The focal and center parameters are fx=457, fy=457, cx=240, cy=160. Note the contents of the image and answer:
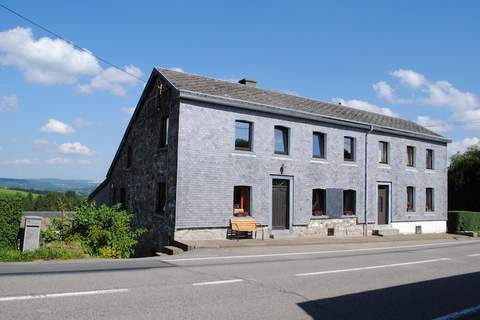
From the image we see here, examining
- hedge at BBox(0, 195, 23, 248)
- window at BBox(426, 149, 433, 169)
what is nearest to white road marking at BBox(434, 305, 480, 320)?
hedge at BBox(0, 195, 23, 248)

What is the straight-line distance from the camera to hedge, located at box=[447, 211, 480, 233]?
98.3ft

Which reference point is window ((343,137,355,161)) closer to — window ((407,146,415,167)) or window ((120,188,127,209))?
window ((407,146,415,167))

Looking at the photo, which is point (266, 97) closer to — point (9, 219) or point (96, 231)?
point (96, 231)

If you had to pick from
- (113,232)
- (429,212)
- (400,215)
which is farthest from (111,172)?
(429,212)

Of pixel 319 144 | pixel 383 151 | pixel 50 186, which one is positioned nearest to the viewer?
pixel 319 144

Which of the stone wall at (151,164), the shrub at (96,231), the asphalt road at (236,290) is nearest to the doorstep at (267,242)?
the stone wall at (151,164)

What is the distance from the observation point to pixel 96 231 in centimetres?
1510

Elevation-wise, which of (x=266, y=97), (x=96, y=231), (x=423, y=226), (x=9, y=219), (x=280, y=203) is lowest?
(x=423, y=226)

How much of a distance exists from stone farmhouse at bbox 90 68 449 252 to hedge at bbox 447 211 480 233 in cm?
307

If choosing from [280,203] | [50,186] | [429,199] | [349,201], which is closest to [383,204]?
[349,201]

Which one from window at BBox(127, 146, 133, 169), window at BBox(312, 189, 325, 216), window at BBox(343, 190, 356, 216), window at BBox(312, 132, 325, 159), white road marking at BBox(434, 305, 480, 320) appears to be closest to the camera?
white road marking at BBox(434, 305, 480, 320)

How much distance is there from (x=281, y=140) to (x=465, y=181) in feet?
75.2

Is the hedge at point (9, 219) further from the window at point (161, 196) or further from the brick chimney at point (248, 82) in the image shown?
the brick chimney at point (248, 82)

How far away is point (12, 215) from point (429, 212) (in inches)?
962
